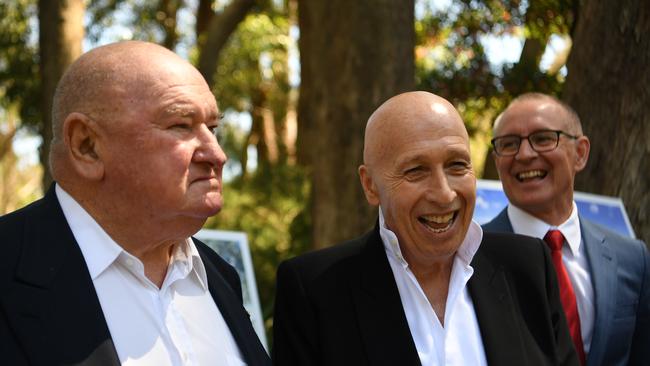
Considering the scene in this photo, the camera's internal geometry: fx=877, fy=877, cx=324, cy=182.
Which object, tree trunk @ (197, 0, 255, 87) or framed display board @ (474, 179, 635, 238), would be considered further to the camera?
tree trunk @ (197, 0, 255, 87)

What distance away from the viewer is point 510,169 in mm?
4781

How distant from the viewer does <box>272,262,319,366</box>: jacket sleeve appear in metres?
3.39

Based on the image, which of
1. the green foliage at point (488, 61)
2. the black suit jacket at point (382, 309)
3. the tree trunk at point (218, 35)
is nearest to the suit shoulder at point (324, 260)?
the black suit jacket at point (382, 309)

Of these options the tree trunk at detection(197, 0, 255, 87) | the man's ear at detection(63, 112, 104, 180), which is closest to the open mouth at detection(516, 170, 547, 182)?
the man's ear at detection(63, 112, 104, 180)

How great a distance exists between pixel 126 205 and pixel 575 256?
2454mm

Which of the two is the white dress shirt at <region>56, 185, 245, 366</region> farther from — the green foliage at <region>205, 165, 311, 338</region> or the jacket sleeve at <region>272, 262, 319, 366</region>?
the green foliage at <region>205, 165, 311, 338</region>

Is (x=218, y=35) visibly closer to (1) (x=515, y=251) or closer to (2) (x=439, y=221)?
(1) (x=515, y=251)

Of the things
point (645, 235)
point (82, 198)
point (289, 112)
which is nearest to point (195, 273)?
point (82, 198)

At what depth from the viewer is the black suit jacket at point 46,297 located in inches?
103

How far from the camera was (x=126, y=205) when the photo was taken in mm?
3014

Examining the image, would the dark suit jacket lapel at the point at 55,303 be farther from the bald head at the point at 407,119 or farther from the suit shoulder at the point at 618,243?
the suit shoulder at the point at 618,243

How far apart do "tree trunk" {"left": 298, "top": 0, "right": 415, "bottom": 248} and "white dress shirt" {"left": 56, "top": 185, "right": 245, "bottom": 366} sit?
414cm

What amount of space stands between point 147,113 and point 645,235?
4725mm

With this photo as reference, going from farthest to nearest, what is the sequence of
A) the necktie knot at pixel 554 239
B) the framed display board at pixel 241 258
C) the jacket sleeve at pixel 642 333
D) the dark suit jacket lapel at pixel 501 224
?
the framed display board at pixel 241 258
the dark suit jacket lapel at pixel 501 224
the necktie knot at pixel 554 239
the jacket sleeve at pixel 642 333
